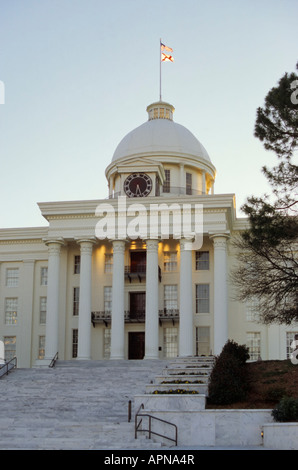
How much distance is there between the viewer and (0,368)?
36344mm

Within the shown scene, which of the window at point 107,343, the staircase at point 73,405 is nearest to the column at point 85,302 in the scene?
the staircase at point 73,405

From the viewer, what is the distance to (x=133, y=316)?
46.7 m

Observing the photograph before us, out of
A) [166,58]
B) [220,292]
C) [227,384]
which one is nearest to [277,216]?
[227,384]

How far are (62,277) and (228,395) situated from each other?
24.2 metres

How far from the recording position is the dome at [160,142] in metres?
54.2

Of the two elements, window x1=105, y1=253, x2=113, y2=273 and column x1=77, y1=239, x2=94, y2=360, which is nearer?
column x1=77, y1=239, x2=94, y2=360

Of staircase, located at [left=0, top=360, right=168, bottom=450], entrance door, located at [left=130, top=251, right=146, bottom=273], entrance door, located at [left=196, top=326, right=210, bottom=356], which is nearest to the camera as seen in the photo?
staircase, located at [left=0, top=360, right=168, bottom=450]

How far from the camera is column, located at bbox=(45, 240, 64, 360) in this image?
144 feet

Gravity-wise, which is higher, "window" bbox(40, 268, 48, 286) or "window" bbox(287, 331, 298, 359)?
"window" bbox(40, 268, 48, 286)

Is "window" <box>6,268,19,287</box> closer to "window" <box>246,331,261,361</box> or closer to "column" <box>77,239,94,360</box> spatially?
"column" <box>77,239,94,360</box>

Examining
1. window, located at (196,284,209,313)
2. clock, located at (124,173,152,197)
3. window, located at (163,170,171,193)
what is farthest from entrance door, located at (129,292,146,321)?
window, located at (163,170,171,193)

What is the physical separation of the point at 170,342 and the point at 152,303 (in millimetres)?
3964

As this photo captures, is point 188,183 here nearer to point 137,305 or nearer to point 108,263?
point 108,263
